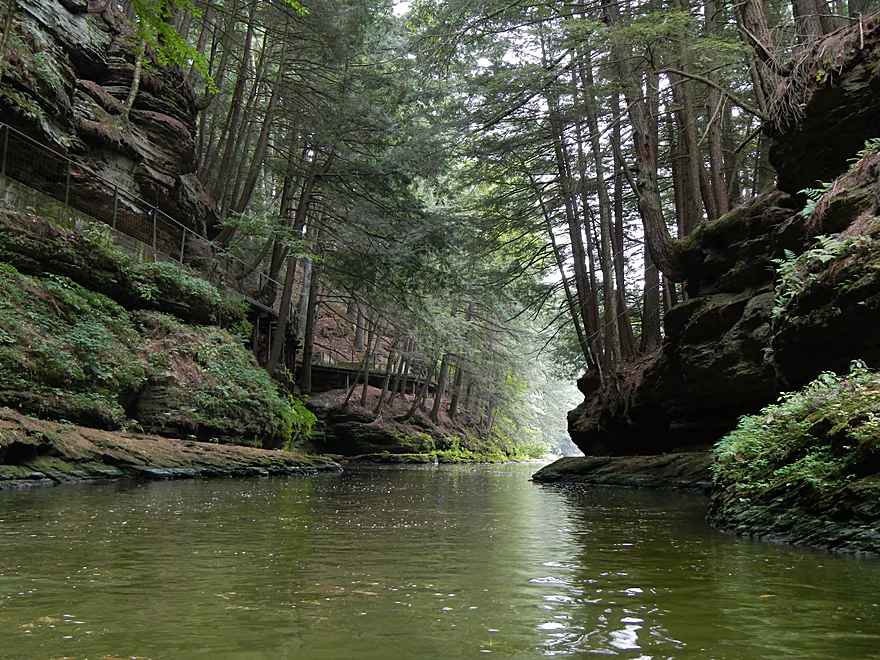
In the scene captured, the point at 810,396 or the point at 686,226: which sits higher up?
the point at 686,226

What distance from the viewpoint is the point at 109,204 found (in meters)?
16.7

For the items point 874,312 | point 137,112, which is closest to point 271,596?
point 874,312

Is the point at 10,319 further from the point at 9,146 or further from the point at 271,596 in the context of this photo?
the point at 271,596

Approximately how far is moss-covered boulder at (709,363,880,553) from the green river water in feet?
1.14

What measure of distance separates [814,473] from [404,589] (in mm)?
4020

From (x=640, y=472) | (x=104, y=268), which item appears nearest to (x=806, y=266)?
(x=640, y=472)

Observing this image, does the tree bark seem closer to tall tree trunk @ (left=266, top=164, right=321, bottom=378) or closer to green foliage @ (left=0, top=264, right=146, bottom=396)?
tall tree trunk @ (left=266, top=164, right=321, bottom=378)

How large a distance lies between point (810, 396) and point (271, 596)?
5.72 meters

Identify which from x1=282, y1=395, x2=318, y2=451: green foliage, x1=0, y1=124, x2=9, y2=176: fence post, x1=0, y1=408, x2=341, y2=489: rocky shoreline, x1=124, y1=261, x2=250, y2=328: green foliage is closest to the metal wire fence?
x1=0, y1=124, x2=9, y2=176: fence post

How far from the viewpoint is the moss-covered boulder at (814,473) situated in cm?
509

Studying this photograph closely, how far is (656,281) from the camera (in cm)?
1766

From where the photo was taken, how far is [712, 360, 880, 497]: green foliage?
532 cm

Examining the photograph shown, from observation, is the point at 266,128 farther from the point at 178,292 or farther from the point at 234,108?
the point at 178,292

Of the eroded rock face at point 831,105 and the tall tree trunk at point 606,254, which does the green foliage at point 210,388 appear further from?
the eroded rock face at point 831,105
